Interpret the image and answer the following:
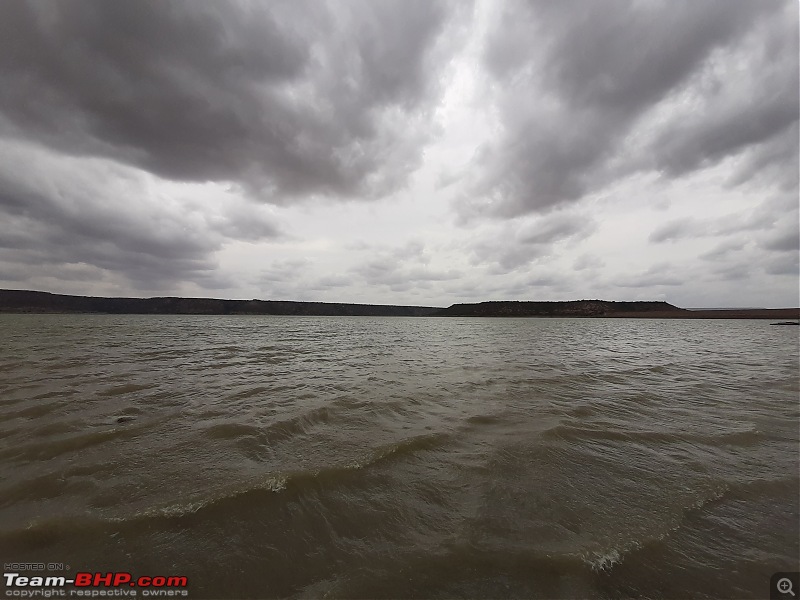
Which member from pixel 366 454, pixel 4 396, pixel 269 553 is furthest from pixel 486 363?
pixel 4 396

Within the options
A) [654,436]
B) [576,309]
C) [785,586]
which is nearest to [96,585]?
[785,586]

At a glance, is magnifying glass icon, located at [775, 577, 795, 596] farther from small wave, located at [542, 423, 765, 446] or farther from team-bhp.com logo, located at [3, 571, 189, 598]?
team-bhp.com logo, located at [3, 571, 189, 598]

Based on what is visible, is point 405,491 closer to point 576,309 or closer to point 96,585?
point 96,585

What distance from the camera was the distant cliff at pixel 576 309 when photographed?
6014 inches

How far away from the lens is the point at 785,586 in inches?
122

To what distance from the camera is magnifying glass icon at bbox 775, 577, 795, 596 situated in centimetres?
305

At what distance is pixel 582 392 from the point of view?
1079 cm

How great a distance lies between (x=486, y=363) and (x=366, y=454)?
1272 cm

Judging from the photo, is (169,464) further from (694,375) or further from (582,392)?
(694,375)
